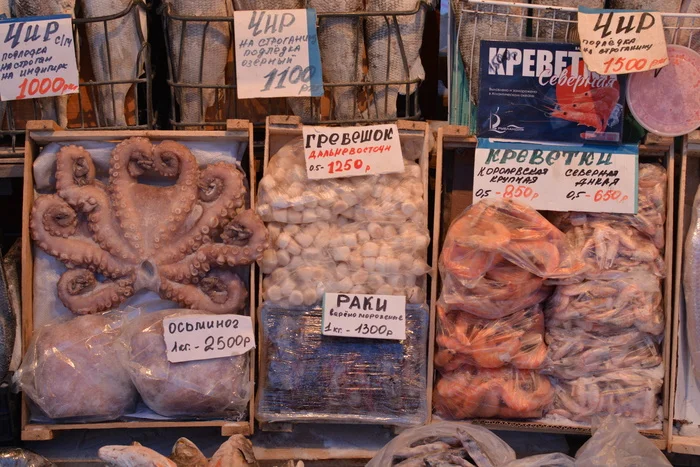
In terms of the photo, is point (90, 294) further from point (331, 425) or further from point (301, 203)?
point (331, 425)

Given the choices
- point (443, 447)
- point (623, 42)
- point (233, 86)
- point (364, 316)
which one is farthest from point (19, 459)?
point (623, 42)

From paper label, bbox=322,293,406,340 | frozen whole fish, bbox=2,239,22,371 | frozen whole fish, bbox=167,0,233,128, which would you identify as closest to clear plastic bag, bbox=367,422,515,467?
paper label, bbox=322,293,406,340

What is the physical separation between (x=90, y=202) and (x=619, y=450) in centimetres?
170

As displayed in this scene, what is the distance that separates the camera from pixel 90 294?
7.17ft

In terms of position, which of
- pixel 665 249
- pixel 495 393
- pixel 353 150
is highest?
pixel 353 150

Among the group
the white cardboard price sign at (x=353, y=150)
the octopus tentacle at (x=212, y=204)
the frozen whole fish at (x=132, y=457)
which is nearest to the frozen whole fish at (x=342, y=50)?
the white cardboard price sign at (x=353, y=150)

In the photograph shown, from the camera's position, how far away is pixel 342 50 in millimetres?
2338

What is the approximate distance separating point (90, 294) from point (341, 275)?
2.60 ft

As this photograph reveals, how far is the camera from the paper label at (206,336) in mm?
2090

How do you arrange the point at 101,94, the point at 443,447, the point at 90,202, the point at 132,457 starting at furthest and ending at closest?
1. the point at 101,94
2. the point at 90,202
3. the point at 443,447
4. the point at 132,457

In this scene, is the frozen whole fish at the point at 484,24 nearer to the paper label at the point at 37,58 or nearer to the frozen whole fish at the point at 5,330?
the paper label at the point at 37,58

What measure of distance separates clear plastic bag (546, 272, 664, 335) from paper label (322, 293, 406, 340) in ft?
1.68

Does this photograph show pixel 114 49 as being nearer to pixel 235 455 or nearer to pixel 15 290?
pixel 15 290

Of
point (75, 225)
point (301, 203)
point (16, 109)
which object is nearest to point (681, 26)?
point (301, 203)
